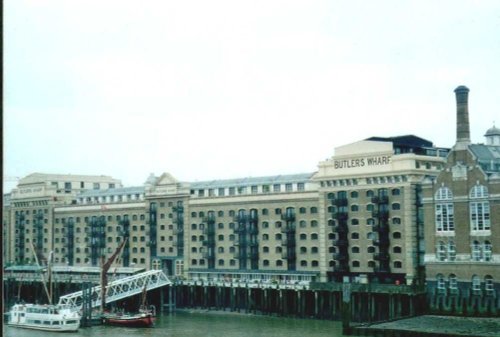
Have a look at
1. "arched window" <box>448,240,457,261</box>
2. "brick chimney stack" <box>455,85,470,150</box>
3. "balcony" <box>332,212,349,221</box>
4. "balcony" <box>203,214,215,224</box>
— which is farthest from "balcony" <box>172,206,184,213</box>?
"brick chimney stack" <box>455,85,470,150</box>

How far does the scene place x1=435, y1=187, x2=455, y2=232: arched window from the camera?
4966 centimetres

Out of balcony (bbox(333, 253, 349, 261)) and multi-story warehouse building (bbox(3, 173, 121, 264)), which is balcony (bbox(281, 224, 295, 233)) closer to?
balcony (bbox(333, 253, 349, 261))

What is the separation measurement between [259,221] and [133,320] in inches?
612

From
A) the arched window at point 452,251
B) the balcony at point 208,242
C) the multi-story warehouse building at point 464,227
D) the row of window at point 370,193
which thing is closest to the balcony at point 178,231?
the balcony at point 208,242

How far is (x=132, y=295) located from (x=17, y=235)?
28249mm

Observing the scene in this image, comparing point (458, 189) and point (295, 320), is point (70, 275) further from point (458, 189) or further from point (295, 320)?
point (458, 189)

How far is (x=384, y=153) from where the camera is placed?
55.2 m

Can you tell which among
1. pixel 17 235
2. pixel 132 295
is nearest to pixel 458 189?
pixel 132 295

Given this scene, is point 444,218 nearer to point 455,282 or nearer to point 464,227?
point 464,227

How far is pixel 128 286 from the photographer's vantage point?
65.4 metres

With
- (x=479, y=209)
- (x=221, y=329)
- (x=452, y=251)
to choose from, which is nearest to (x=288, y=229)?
(x=221, y=329)

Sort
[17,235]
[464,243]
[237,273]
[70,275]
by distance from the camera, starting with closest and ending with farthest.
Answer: [464,243] → [237,273] → [70,275] → [17,235]

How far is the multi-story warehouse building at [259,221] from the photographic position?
180ft

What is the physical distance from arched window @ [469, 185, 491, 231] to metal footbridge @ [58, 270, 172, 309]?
23.9 meters
